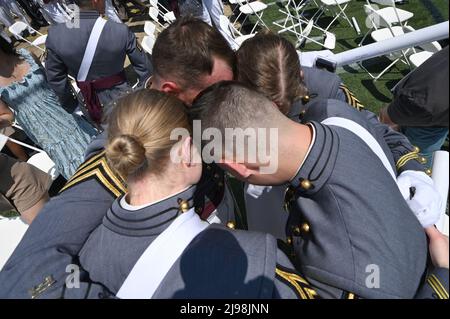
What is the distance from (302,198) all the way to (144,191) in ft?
1.92

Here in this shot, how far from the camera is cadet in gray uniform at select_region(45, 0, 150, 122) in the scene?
2.43 meters

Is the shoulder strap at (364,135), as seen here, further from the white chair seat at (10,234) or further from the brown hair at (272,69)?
the white chair seat at (10,234)

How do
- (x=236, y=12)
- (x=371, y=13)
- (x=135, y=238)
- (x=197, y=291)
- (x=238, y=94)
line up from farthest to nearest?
(x=236, y=12) → (x=371, y=13) → (x=238, y=94) → (x=135, y=238) → (x=197, y=291)

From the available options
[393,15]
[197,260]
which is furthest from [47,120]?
[393,15]

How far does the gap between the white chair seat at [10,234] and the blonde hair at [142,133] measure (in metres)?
1.62

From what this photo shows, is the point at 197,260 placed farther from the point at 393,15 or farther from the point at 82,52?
the point at 393,15

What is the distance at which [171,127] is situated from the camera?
1185mm

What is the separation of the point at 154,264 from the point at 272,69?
41.9 inches

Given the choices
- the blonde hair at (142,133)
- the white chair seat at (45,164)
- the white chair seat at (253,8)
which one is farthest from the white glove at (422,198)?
the white chair seat at (253,8)

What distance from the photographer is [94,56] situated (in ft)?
8.16

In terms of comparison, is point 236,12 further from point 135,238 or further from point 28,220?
point 135,238

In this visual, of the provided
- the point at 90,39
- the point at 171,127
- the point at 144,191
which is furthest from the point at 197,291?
the point at 90,39

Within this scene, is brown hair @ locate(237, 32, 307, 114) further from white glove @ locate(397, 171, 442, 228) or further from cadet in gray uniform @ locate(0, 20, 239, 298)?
white glove @ locate(397, 171, 442, 228)

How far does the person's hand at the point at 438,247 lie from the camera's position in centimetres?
108
